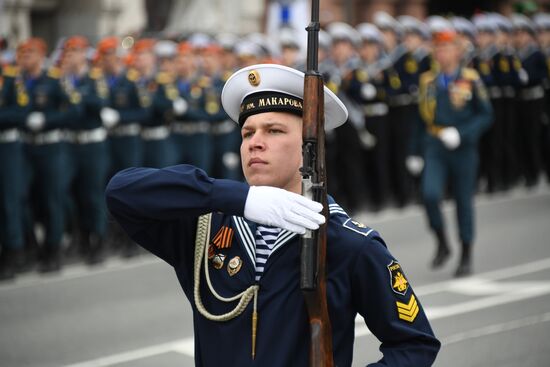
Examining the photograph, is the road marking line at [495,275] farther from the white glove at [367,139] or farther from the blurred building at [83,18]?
the blurred building at [83,18]

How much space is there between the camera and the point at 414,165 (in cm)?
1442

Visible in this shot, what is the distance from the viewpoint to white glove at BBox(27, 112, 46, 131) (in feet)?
37.7

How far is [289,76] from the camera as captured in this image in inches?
141

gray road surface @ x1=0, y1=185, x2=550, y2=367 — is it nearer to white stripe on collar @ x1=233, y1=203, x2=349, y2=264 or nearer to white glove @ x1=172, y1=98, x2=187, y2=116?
white glove @ x1=172, y1=98, x2=187, y2=116

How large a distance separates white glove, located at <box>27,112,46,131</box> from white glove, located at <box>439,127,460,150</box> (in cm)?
380

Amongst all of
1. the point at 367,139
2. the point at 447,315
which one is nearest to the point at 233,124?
the point at 367,139

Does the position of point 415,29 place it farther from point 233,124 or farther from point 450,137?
point 450,137

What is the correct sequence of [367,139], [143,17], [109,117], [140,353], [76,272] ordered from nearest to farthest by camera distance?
[140,353], [76,272], [109,117], [367,139], [143,17]

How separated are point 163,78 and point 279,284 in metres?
9.98

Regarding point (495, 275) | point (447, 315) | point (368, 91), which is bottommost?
point (495, 275)

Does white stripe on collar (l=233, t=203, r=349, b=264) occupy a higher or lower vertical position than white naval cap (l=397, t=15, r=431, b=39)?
higher

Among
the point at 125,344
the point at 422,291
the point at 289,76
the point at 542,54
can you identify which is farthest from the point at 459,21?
the point at 289,76

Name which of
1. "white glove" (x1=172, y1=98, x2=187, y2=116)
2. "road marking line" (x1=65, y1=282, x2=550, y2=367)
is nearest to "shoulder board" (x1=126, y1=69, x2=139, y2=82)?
"white glove" (x1=172, y1=98, x2=187, y2=116)

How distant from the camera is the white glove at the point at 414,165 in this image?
13.8 m
